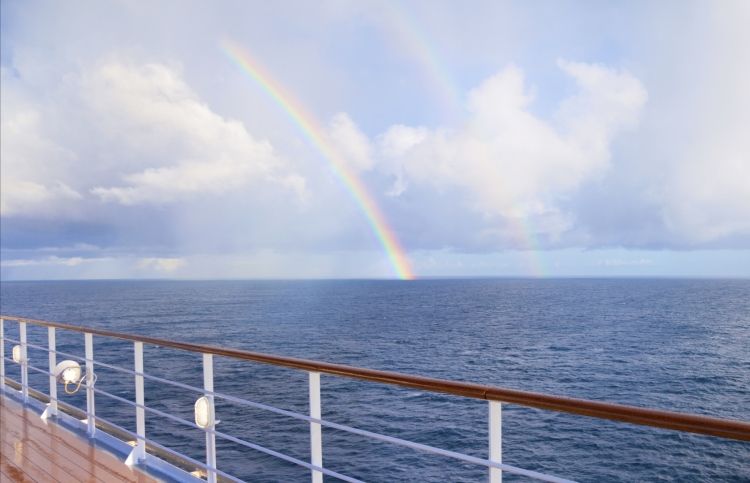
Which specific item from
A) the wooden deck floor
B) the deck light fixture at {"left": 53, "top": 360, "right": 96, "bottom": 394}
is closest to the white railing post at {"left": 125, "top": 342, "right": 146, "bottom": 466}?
the wooden deck floor

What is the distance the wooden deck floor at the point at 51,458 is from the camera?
3146 millimetres

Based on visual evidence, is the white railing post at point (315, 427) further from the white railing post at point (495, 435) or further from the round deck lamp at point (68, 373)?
the round deck lamp at point (68, 373)

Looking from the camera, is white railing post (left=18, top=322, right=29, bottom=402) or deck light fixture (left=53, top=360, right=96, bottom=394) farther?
white railing post (left=18, top=322, right=29, bottom=402)

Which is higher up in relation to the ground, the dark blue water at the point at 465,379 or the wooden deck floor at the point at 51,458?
the wooden deck floor at the point at 51,458

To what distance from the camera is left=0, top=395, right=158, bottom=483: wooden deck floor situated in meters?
3.15

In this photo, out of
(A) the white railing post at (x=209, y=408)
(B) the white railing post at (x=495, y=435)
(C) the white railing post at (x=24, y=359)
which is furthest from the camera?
(C) the white railing post at (x=24, y=359)

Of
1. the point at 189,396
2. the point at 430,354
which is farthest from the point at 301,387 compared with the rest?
the point at 430,354

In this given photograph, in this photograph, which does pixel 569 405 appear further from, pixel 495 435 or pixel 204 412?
pixel 204 412

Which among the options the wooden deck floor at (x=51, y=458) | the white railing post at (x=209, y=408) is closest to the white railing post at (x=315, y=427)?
the white railing post at (x=209, y=408)

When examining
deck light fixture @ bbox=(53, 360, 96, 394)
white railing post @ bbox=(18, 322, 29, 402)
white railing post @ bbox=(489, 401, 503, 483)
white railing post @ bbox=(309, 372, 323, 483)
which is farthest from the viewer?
white railing post @ bbox=(18, 322, 29, 402)

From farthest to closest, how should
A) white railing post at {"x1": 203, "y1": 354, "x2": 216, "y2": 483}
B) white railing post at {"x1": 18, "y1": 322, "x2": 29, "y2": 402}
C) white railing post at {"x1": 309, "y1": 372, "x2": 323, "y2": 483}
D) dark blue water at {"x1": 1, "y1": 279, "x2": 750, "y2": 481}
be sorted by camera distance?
1. dark blue water at {"x1": 1, "y1": 279, "x2": 750, "y2": 481}
2. white railing post at {"x1": 18, "y1": 322, "x2": 29, "y2": 402}
3. white railing post at {"x1": 203, "y1": 354, "x2": 216, "y2": 483}
4. white railing post at {"x1": 309, "y1": 372, "x2": 323, "y2": 483}

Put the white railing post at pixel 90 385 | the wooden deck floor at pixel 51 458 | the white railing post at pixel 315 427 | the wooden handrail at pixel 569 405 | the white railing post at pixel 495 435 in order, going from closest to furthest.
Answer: the wooden handrail at pixel 569 405 < the white railing post at pixel 495 435 < the white railing post at pixel 315 427 < the wooden deck floor at pixel 51 458 < the white railing post at pixel 90 385

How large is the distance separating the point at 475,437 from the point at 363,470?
3.64m

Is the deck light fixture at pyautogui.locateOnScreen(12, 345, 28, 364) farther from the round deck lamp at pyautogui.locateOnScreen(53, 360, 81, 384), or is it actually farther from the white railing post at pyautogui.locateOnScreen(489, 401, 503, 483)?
the white railing post at pyautogui.locateOnScreen(489, 401, 503, 483)
